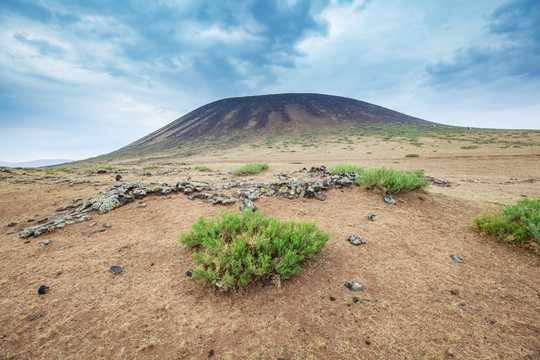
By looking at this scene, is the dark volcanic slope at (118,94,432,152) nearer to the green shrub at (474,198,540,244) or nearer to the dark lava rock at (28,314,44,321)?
the green shrub at (474,198,540,244)

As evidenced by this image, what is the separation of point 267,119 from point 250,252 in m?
68.6

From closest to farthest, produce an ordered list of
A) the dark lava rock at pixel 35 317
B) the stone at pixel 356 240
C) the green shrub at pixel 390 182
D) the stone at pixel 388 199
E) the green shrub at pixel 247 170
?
the dark lava rock at pixel 35 317 → the stone at pixel 356 240 → the stone at pixel 388 199 → the green shrub at pixel 390 182 → the green shrub at pixel 247 170

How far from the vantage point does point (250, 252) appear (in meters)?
2.99

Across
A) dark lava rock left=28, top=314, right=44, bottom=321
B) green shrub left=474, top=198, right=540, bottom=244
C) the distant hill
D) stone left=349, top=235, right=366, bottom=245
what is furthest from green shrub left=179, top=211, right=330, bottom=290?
the distant hill

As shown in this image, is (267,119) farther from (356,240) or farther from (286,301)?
(286,301)


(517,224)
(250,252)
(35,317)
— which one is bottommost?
(35,317)

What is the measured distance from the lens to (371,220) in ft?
15.9

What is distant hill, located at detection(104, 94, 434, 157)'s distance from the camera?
56906mm

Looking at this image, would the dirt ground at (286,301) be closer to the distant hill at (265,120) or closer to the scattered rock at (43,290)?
the scattered rock at (43,290)

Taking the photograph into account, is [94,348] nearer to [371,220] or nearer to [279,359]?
[279,359]

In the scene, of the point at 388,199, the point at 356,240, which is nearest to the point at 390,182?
the point at 388,199

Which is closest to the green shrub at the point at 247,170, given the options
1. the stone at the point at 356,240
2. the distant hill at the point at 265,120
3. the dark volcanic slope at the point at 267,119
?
the stone at the point at 356,240

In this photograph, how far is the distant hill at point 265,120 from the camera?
56.9 m

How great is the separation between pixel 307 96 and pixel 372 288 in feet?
304
